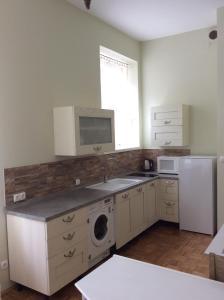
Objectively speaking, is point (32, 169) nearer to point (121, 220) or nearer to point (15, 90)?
point (15, 90)

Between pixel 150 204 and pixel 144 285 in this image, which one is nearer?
pixel 144 285

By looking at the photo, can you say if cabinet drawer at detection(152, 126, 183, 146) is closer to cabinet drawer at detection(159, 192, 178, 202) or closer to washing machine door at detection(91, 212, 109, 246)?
cabinet drawer at detection(159, 192, 178, 202)

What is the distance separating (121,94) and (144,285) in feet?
11.9

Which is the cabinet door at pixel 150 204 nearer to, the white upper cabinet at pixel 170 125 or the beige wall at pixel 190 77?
the white upper cabinet at pixel 170 125

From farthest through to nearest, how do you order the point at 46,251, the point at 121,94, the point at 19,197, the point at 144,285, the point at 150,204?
the point at 121,94
the point at 150,204
the point at 19,197
the point at 46,251
the point at 144,285

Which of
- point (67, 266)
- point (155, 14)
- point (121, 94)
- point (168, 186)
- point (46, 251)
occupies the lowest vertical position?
point (67, 266)

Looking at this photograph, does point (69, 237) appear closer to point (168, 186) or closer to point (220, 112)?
point (168, 186)

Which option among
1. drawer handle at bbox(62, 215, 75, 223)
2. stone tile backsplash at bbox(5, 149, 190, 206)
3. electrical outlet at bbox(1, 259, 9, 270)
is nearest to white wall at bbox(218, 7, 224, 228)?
stone tile backsplash at bbox(5, 149, 190, 206)

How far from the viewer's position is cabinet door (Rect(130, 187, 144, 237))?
3612mm

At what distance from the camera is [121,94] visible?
459 centimetres

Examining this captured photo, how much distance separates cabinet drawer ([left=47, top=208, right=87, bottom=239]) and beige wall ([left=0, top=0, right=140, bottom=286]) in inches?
21.7

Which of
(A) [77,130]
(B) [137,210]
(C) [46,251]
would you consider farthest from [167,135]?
(C) [46,251]

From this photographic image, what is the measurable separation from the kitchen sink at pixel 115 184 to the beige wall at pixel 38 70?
32.3 inches

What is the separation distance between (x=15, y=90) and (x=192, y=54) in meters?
2.95
